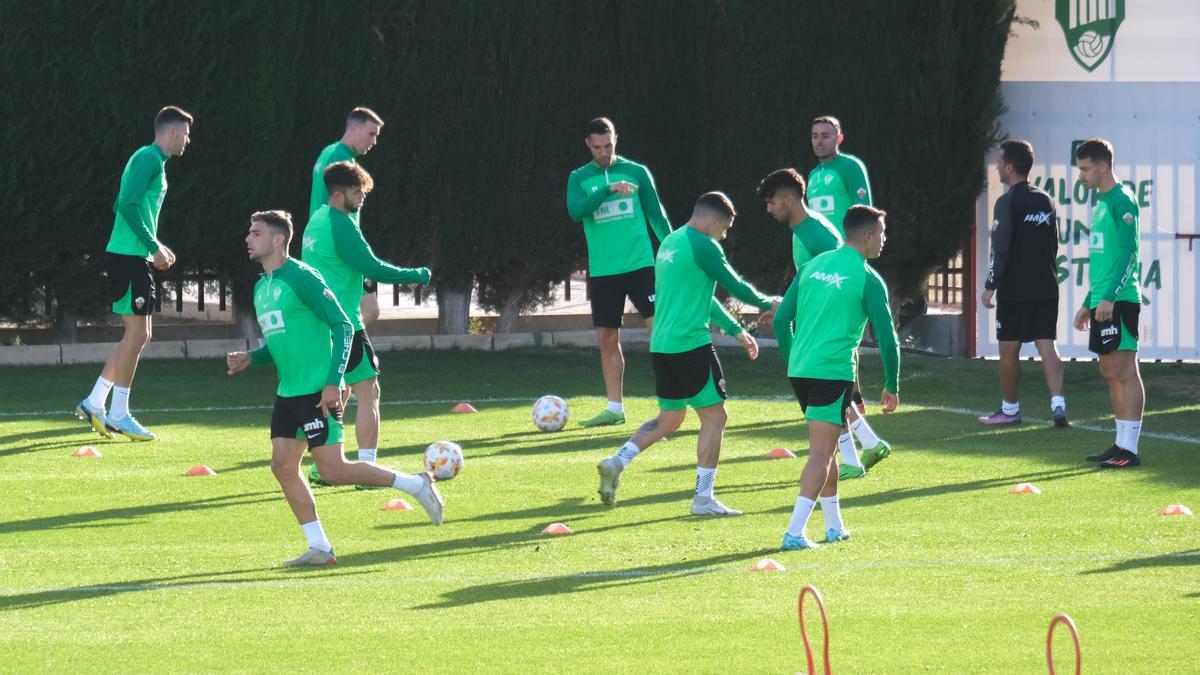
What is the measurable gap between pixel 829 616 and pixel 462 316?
1268cm

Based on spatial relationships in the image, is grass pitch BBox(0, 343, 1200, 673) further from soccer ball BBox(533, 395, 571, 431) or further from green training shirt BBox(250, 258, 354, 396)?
green training shirt BBox(250, 258, 354, 396)

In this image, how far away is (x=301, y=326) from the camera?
8797 millimetres

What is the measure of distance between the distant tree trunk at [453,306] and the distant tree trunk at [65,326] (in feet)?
12.3

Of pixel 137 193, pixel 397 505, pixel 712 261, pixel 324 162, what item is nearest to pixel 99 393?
pixel 137 193

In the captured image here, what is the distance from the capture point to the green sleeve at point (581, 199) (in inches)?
527

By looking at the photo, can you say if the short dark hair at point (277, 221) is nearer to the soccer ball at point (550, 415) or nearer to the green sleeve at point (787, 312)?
the green sleeve at point (787, 312)

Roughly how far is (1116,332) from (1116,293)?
9.8 inches

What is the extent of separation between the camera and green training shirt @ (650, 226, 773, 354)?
9.91 meters

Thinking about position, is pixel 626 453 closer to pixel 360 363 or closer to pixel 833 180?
pixel 360 363

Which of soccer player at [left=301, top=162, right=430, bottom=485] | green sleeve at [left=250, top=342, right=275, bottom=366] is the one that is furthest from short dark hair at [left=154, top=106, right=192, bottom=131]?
green sleeve at [left=250, top=342, right=275, bottom=366]

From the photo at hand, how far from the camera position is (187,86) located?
18.0 metres

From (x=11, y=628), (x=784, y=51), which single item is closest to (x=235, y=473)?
(x=11, y=628)

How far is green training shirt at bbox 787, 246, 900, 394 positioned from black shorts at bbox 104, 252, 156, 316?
19.0 feet

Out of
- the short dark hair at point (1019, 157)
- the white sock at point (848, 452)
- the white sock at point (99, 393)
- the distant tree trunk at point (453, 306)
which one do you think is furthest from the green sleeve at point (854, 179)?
the distant tree trunk at point (453, 306)
